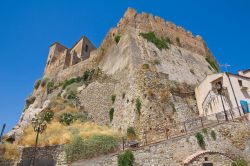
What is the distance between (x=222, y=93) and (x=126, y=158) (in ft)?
35.5

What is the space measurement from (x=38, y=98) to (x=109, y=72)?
50.6ft

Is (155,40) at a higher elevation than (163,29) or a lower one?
lower

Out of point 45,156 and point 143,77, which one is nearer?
point 45,156

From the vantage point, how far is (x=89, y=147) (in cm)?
1359

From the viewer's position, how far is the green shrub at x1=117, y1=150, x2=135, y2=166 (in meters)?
11.6

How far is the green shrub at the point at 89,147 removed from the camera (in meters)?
13.4

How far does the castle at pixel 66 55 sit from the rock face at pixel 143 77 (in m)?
6.03

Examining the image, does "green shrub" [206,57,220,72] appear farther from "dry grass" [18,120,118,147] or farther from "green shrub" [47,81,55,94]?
"green shrub" [47,81,55,94]

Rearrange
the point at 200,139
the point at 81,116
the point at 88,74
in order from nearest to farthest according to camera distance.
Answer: the point at 200,139, the point at 81,116, the point at 88,74

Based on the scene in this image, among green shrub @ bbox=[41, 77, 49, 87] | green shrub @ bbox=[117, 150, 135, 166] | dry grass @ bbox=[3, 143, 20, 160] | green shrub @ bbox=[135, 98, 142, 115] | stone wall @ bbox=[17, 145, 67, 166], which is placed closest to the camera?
green shrub @ bbox=[117, 150, 135, 166]

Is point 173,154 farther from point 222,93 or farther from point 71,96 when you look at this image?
point 71,96

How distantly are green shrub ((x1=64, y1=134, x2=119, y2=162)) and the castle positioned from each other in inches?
1009

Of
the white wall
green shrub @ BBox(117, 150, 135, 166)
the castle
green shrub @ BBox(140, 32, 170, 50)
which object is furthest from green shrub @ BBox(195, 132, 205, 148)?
the castle

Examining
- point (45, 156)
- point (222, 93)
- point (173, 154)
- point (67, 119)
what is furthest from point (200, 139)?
point (67, 119)
